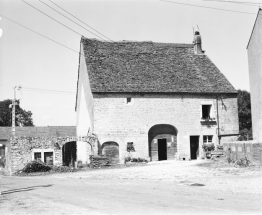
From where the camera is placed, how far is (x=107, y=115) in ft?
99.6

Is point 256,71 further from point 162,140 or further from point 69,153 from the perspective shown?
point 69,153

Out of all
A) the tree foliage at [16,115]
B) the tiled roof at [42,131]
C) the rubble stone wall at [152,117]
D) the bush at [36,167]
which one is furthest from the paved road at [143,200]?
the tree foliage at [16,115]

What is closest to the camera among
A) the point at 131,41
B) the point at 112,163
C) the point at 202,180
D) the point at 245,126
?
the point at 202,180

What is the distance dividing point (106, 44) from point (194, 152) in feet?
41.5

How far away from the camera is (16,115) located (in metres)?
80.7

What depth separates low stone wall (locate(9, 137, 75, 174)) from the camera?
1080 inches

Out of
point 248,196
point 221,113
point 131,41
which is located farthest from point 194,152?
point 248,196

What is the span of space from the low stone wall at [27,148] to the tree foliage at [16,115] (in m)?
47.9

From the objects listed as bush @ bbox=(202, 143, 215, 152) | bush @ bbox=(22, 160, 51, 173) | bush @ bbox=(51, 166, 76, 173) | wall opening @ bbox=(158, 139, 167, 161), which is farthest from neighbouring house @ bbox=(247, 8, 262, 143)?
bush @ bbox=(22, 160, 51, 173)

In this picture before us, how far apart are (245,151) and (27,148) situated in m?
15.6

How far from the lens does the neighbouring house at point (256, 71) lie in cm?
2378

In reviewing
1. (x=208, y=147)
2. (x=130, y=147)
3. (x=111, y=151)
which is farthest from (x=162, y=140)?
(x=111, y=151)

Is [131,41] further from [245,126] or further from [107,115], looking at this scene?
[245,126]

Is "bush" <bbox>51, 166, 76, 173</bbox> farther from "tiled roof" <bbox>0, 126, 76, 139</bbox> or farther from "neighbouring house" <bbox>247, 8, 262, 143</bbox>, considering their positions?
"tiled roof" <bbox>0, 126, 76, 139</bbox>
